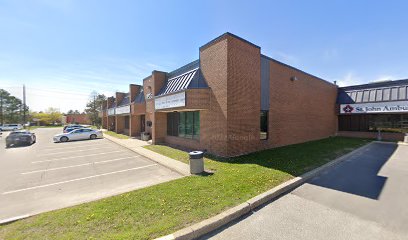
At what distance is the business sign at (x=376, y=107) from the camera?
18.1 meters

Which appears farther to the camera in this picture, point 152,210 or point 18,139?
point 18,139

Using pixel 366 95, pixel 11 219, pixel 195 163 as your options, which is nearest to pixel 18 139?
pixel 11 219

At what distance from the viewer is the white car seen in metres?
19.9

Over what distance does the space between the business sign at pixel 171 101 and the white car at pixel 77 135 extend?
12.5 meters

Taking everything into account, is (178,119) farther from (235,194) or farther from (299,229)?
(299,229)

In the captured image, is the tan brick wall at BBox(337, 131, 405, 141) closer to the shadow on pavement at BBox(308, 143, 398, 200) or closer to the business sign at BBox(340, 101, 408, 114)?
the business sign at BBox(340, 101, 408, 114)

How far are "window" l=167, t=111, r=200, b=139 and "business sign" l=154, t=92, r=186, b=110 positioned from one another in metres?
1.76

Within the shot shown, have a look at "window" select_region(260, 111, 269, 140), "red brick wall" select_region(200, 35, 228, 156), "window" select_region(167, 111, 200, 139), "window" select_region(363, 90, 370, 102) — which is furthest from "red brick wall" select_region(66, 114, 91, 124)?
"window" select_region(363, 90, 370, 102)

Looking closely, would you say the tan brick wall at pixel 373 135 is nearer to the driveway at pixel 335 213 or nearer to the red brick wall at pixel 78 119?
the driveway at pixel 335 213

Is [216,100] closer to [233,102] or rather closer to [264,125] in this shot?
[233,102]

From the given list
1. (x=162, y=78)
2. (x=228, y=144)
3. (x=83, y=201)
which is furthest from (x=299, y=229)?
(x=162, y=78)

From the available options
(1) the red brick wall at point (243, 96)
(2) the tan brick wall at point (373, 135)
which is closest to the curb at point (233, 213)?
(1) the red brick wall at point (243, 96)

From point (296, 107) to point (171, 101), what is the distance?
10.7m

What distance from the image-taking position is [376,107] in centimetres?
1980
